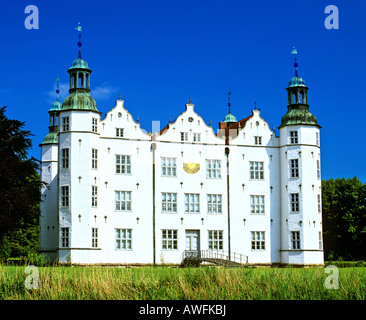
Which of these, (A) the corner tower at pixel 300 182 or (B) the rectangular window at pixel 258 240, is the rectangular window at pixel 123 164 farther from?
(A) the corner tower at pixel 300 182

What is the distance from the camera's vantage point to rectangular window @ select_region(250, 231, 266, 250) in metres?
48.8

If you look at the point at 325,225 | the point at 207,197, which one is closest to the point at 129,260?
the point at 207,197

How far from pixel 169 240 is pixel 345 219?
19897 mm

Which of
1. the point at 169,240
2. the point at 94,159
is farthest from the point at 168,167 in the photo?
the point at 94,159

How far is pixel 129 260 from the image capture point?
1805 inches

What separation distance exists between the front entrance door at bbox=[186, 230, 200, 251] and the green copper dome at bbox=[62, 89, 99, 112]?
459 inches

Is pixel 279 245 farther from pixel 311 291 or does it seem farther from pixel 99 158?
pixel 311 291

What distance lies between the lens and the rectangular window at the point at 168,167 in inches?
1873

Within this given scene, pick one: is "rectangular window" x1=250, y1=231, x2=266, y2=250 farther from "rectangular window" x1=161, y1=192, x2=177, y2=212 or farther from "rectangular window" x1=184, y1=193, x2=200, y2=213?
"rectangular window" x1=161, y1=192, x2=177, y2=212

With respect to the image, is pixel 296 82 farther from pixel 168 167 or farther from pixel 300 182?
pixel 168 167

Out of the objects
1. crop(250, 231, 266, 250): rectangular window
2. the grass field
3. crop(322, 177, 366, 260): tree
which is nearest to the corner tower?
crop(250, 231, 266, 250): rectangular window

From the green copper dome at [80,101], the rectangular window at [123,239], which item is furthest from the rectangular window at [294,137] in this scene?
the green copper dome at [80,101]

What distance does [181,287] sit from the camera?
2002cm
